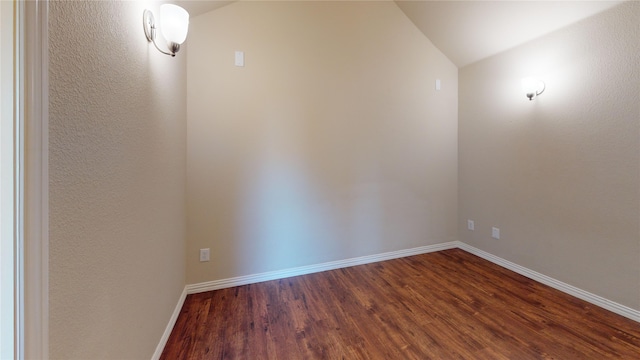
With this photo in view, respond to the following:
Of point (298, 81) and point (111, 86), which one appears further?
point (298, 81)

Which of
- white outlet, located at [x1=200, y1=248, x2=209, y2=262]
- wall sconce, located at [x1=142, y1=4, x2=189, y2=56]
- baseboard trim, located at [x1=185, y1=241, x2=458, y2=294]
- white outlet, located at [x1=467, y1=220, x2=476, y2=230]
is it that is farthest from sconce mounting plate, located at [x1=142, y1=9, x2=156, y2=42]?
white outlet, located at [x1=467, y1=220, x2=476, y2=230]

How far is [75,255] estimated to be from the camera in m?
0.74

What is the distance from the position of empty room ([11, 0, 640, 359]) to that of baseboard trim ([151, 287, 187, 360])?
0.02m

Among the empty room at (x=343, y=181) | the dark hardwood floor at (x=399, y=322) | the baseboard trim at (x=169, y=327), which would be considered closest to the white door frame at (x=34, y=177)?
the empty room at (x=343, y=181)

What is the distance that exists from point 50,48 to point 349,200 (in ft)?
7.63

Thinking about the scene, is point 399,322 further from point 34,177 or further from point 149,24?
point 149,24

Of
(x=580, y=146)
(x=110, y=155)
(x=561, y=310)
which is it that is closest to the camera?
(x=110, y=155)

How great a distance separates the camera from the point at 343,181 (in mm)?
2590

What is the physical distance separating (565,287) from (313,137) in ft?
8.71

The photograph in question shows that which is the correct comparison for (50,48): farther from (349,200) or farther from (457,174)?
(457,174)

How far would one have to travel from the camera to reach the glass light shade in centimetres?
130

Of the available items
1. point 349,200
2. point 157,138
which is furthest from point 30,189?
point 349,200

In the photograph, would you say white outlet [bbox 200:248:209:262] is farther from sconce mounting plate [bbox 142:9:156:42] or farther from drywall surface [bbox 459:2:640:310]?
drywall surface [bbox 459:2:640:310]

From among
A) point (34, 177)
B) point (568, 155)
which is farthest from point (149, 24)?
point (568, 155)
